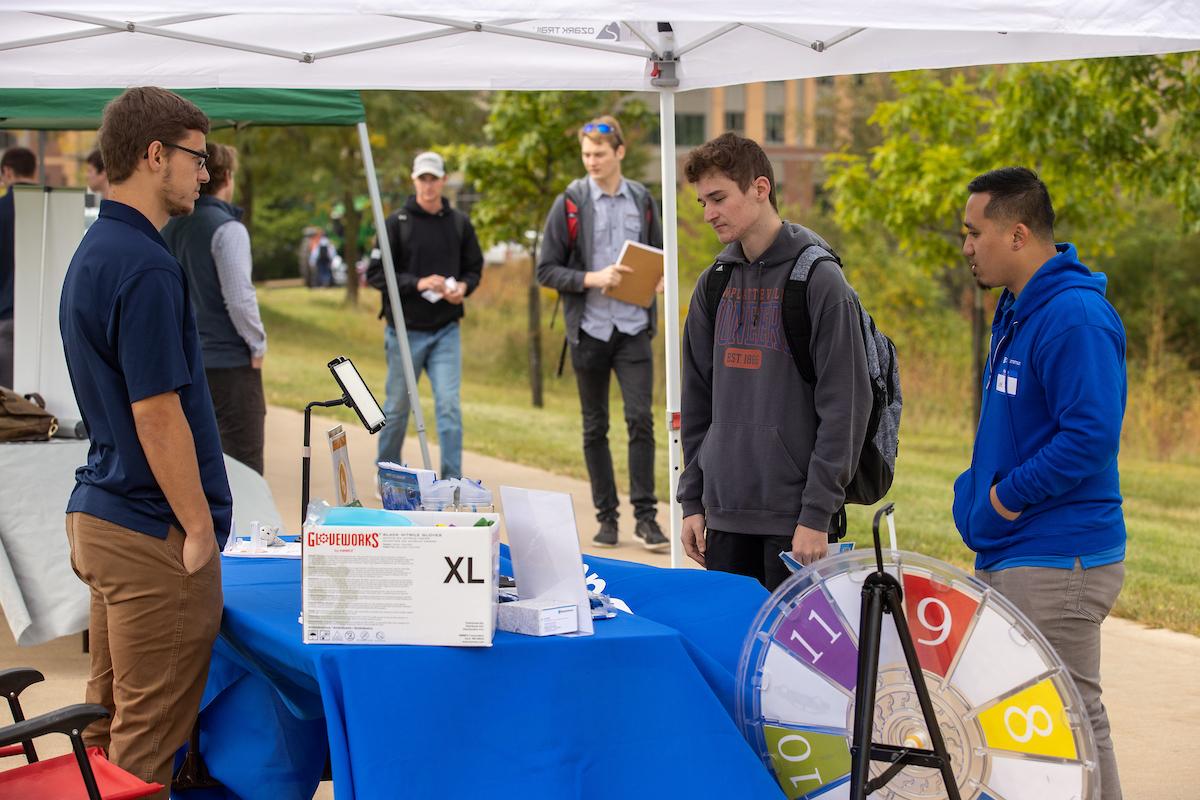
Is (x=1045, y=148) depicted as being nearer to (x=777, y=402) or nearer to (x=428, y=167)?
(x=428, y=167)

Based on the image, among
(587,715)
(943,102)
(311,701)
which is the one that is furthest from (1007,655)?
(943,102)

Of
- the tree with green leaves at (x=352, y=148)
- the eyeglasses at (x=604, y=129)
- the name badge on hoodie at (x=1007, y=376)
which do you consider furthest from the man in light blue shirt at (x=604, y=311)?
the tree with green leaves at (x=352, y=148)

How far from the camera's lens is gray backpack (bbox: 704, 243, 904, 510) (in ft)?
13.0

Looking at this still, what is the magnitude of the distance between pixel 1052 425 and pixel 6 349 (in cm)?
606

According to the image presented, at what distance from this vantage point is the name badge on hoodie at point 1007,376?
140 inches

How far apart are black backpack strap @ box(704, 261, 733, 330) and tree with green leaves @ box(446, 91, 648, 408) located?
10.5 m

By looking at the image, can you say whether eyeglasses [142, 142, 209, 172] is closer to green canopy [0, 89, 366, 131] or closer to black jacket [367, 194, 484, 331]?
green canopy [0, 89, 366, 131]

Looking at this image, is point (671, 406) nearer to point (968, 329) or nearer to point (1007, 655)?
point (1007, 655)

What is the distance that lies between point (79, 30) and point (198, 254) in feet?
4.28

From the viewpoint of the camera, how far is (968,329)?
2080 cm

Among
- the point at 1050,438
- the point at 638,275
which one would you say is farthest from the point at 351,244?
the point at 1050,438

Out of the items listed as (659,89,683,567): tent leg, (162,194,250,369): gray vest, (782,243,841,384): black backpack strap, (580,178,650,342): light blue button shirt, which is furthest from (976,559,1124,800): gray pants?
(162,194,250,369): gray vest

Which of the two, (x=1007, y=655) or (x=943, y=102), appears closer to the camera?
(x=1007, y=655)

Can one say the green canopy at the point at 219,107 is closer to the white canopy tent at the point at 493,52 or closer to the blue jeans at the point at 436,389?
the white canopy tent at the point at 493,52
